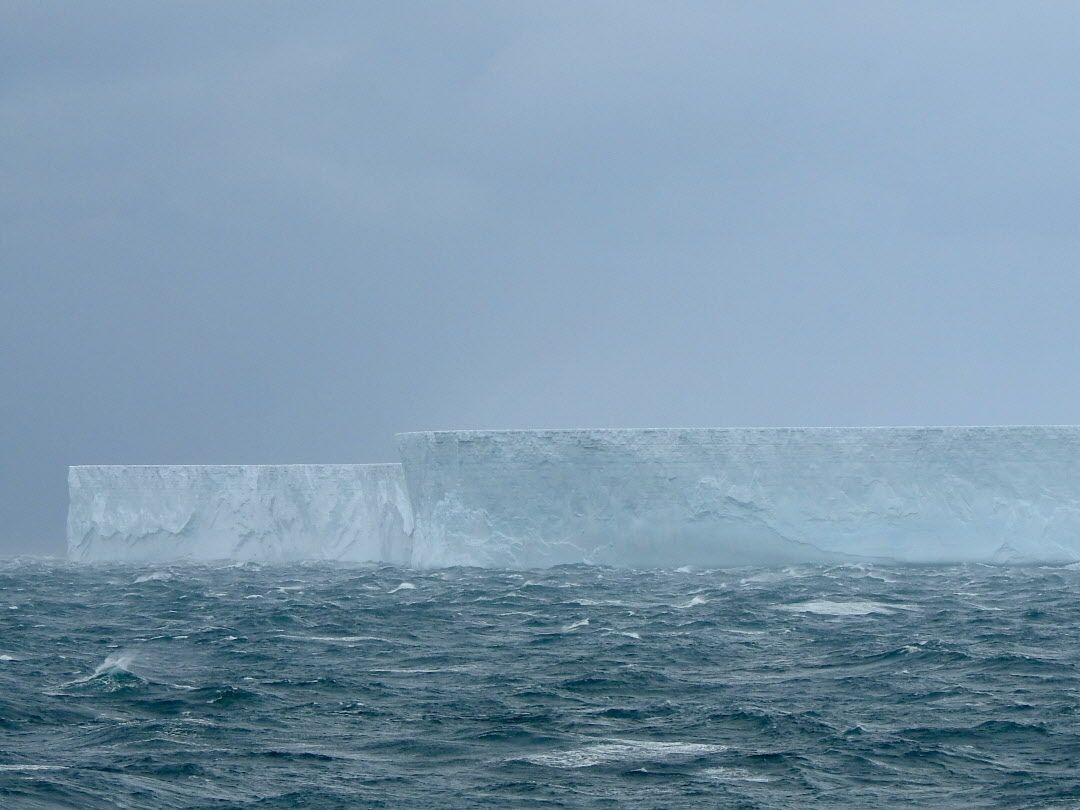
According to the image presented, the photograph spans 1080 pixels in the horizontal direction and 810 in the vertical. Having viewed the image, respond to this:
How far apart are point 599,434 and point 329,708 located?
13820mm

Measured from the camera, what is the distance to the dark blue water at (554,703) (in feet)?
21.7

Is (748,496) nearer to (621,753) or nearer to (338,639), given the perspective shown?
(338,639)

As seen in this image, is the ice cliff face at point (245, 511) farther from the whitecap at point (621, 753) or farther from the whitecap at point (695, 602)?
the whitecap at point (621, 753)

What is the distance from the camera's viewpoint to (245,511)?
3016 cm

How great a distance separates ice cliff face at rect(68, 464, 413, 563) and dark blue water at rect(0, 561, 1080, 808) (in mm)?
11647

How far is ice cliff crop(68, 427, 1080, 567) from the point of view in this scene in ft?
73.6

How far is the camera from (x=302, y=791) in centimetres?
656

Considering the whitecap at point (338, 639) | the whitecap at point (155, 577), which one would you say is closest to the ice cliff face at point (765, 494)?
the whitecap at point (155, 577)

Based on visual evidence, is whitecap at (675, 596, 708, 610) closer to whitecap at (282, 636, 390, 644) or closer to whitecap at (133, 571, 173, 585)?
whitecap at (282, 636, 390, 644)

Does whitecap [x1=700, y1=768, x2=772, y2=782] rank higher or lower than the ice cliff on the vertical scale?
lower

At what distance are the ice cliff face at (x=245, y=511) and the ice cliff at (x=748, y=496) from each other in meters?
4.88

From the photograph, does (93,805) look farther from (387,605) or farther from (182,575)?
(182,575)

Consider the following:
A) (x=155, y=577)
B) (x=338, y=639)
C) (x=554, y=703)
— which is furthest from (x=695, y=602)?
(x=155, y=577)

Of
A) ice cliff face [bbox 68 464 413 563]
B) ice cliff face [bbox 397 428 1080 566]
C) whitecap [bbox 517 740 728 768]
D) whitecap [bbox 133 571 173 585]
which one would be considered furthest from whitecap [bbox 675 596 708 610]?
ice cliff face [bbox 68 464 413 563]
